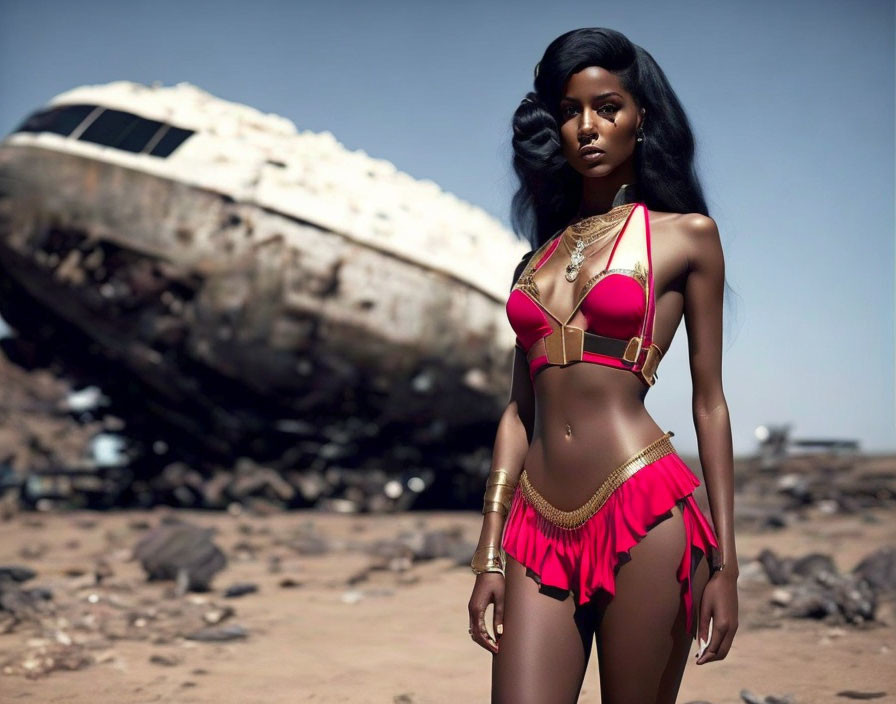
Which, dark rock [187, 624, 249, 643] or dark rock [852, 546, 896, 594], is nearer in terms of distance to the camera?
dark rock [187, 624, 249, 643]

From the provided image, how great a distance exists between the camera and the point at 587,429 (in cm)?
193

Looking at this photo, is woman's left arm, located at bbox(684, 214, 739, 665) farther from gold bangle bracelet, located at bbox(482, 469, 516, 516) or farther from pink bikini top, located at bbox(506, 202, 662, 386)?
gold bangle bracelet, located at bbox(482, 469, 516, 516)

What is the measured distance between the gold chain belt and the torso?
0.01 metres

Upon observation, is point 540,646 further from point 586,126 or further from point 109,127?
point 109,127

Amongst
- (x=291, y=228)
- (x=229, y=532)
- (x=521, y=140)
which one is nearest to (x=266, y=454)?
(x=229, y=532)

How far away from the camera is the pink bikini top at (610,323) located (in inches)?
74.9

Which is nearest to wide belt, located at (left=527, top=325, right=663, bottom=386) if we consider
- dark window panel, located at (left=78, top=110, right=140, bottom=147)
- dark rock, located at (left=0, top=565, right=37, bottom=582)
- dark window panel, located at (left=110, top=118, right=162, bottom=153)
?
dark rock, located at (left=0, top=565, right=37, bottom=582)

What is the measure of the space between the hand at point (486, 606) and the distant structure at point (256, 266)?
7.51 metres

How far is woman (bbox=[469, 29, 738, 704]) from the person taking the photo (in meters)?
1.85

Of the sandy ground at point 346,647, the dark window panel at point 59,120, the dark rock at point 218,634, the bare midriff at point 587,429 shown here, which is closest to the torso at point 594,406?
the bare midriff at point 587,429

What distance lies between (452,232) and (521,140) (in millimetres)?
7518

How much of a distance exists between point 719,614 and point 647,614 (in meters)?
0.14

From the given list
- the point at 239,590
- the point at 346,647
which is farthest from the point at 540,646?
the point at 239,590

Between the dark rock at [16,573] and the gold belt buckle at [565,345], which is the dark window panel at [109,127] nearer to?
the dark rock at [16,573]
